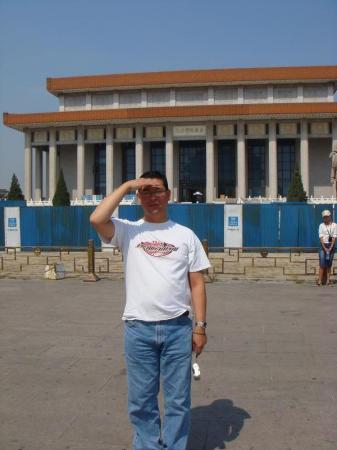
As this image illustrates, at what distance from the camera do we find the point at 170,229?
313 centimetres

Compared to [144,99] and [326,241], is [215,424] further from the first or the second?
[144,99]

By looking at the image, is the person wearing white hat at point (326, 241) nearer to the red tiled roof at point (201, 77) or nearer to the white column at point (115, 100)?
the red tiled roof at point (201, 77)

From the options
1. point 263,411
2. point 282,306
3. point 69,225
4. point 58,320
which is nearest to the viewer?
point 263,411

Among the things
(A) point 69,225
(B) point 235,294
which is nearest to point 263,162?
(A) point 69,225

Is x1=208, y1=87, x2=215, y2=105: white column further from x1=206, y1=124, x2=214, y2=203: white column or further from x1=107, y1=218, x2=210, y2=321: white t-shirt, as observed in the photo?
x1=107, y1=218, x2=210, y2=321: white t-shirt

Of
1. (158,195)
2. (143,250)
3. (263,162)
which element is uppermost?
(263,162)

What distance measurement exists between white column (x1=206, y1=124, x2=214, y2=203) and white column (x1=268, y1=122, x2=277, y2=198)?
558cm

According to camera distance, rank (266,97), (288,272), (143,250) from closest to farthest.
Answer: (143,250) < (288,272) < (266,97)

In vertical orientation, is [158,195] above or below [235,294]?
above

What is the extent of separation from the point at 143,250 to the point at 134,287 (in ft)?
0.78

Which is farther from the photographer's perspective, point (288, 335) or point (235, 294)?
point (235, 294)

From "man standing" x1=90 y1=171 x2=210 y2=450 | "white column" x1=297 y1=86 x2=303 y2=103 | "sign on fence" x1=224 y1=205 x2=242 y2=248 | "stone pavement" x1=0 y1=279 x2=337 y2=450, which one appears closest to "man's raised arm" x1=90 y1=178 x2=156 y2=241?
"man standing" x1=90 y1=171 x2=210 y2=450

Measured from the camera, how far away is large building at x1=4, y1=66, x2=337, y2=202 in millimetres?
47125

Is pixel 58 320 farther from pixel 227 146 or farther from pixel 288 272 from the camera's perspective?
pixel 227 146
